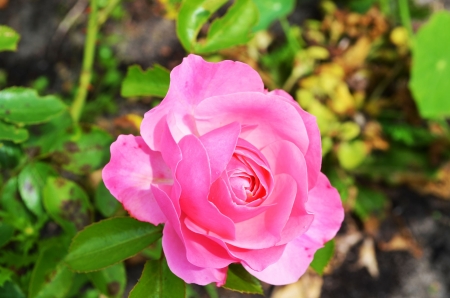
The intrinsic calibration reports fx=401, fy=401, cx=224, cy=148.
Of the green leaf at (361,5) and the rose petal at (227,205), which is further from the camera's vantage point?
the green leaf at (361,5)

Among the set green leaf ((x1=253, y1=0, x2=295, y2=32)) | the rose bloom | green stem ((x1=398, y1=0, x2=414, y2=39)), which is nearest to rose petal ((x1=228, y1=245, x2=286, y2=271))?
the rose bloom

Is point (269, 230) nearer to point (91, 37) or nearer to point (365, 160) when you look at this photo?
point (91, 37)

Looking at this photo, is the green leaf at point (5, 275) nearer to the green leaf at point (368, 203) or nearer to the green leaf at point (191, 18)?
the green leaf at point (191, 18)

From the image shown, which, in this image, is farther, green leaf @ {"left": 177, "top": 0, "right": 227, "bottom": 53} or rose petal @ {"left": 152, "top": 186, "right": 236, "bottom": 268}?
green leaf @ {"left": 177, "top": 0, "right": 227, "bottom": 53}

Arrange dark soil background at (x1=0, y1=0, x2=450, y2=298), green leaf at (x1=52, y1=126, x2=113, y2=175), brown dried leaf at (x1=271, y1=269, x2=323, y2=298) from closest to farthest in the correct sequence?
green leaf at (x1=52, y1=126, x2=113, y2=175) < brown dried leaf at (x1=271, y1=269, x2=323, y2=298) < dark soil background at (x1=0, y1=0, x2=450, y2=298)

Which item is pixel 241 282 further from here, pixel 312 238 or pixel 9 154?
pixel 9 154

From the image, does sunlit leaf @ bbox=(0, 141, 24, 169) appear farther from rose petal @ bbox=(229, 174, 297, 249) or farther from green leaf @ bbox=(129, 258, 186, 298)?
rose petal @ bbox=(229, 174, 297, 249)

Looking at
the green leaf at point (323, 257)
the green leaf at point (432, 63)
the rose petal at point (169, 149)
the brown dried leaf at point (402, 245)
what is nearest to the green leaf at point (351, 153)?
the green leaf at point (432, 63)
